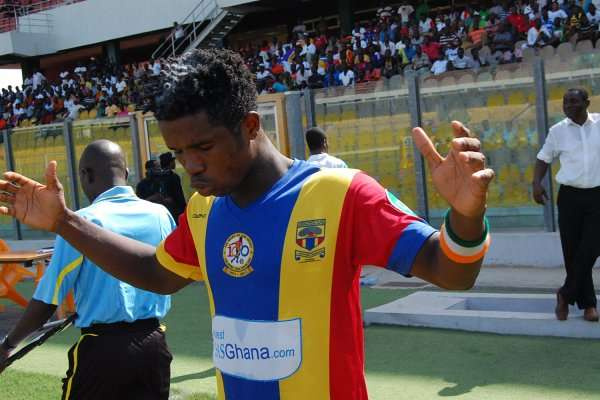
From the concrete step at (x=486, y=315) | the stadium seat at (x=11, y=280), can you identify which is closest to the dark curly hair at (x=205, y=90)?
the concrete step at (x=486, y=315)

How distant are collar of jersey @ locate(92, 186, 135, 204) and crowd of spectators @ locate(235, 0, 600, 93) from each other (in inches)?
415

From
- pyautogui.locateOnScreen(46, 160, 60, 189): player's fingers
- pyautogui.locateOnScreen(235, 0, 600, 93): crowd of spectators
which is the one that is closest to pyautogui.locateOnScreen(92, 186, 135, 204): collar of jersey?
pyautogui.locateOnScreen(46, 160, 60, 189): player's fingers

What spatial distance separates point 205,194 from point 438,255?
24.3 inches

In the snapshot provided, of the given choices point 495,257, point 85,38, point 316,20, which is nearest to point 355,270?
point 495,257

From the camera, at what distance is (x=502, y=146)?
388 inches

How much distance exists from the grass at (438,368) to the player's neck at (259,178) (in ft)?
10.6

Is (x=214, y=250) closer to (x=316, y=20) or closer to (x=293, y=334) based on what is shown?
(x=293, y=334)

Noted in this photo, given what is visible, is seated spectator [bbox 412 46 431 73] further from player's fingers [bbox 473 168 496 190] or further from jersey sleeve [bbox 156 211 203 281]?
player's fingers [bbox 473 168 496 190]

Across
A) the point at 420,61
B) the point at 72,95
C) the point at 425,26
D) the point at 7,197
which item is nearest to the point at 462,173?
the point at 7,197

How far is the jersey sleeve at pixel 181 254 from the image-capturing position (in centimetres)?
236

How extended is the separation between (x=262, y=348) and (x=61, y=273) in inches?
63.9

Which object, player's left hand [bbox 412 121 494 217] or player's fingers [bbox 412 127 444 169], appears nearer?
player's left hand [bbox 412 121 494 217]

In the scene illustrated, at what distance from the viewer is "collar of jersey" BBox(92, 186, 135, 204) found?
3520 mm

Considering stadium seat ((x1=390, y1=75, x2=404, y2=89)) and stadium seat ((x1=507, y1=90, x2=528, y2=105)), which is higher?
stadium seat ((x1=390, y1=75, x2=404, y2=89))
